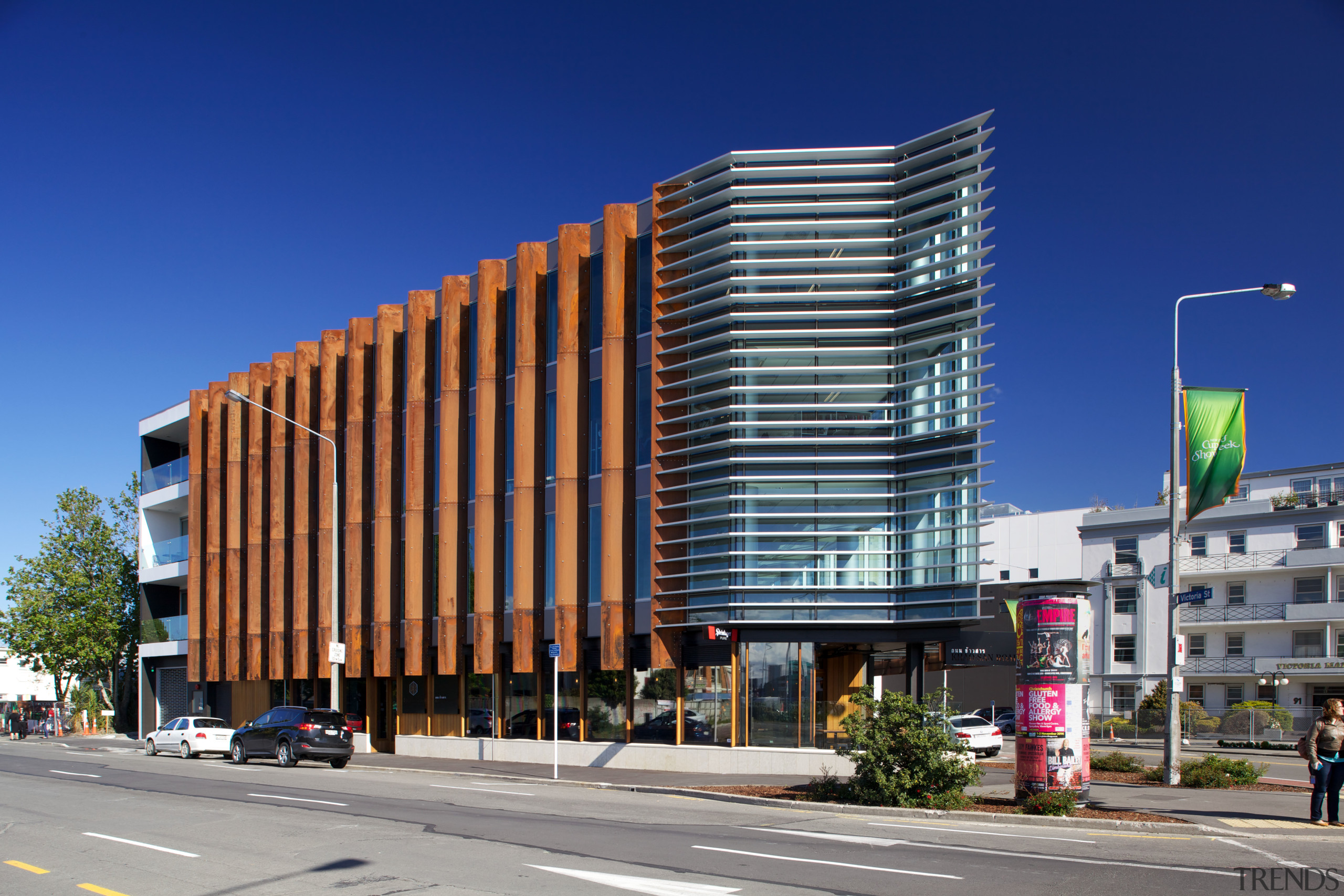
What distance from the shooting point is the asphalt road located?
1072 centimetres

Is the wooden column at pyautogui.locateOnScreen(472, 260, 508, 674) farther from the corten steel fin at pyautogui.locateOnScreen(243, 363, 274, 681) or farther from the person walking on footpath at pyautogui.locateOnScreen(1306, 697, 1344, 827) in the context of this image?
the person walking on footpath at pyautogui.locateOnScreen(1306, 697, 1344, 827)

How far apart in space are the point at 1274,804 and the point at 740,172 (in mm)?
16064

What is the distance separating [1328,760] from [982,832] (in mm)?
4732

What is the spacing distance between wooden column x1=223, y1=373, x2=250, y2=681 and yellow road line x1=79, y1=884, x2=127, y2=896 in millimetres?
29410

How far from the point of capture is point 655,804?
61.9 ft

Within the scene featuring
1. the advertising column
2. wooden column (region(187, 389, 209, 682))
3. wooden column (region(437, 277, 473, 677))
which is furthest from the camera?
wooden column (region(187, 389, 209, 682))

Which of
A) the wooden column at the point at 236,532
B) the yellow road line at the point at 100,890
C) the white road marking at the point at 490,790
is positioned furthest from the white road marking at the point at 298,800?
the wooden column at the point at 236,532

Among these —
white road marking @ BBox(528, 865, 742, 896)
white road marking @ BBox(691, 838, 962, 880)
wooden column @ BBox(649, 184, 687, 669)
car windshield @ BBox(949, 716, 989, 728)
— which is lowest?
car windshield @ BBox(949, 716, 989, 728)

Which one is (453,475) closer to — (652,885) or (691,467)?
(691,467)

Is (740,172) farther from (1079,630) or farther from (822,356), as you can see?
(1079,630)

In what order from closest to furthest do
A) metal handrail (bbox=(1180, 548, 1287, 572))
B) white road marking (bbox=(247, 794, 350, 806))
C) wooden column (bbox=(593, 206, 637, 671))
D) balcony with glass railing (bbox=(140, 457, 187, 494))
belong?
1. white road marking (bbox=(247, 794, 350, 806))
2. wooden column (bbox=(593, 206, 637, 671))
3. balcony with glass railing (bbox=(140, 457, 187, 494))
4. metal handrail (bbox=(1180, 548, 1287, 572))

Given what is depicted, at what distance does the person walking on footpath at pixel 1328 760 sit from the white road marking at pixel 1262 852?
1894 mm

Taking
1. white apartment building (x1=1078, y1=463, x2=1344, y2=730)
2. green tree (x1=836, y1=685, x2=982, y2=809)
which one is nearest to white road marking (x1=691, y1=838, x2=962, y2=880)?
green tree (x1=836, y1=685, x2=982, y2=809)

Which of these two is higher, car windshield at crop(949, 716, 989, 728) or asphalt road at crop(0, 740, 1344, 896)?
asphalt road at crop(0, 740, 1344, 896)
